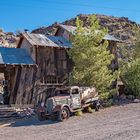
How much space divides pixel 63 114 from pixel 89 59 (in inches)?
310

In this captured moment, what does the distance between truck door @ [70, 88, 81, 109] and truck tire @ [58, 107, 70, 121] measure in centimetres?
91

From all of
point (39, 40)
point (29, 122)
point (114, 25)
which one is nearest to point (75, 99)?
point (29, 122)

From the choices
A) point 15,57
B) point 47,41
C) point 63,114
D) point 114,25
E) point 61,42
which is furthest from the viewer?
point 114,25

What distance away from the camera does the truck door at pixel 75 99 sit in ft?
81.0

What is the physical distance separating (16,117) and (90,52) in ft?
26.8

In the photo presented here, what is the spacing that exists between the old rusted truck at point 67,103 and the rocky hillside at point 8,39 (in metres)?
35.1

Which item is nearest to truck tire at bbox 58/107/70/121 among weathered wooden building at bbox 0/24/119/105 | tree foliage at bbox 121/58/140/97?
weathered wooden building at bbox 0/24/119/105

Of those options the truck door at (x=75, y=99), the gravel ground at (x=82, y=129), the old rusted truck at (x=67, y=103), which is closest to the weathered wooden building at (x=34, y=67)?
the old rusted truck at (x=67, y=103)

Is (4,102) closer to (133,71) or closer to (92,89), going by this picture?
(92,89)

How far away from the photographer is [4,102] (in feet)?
99.4

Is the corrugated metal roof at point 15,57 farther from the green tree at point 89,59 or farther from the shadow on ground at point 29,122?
the shadow on ground at point 29,122

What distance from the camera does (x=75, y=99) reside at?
24969 millimetres

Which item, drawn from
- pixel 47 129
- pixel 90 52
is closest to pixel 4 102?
pixel 90 52

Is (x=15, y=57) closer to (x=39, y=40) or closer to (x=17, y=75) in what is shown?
(x=17, y=75)
